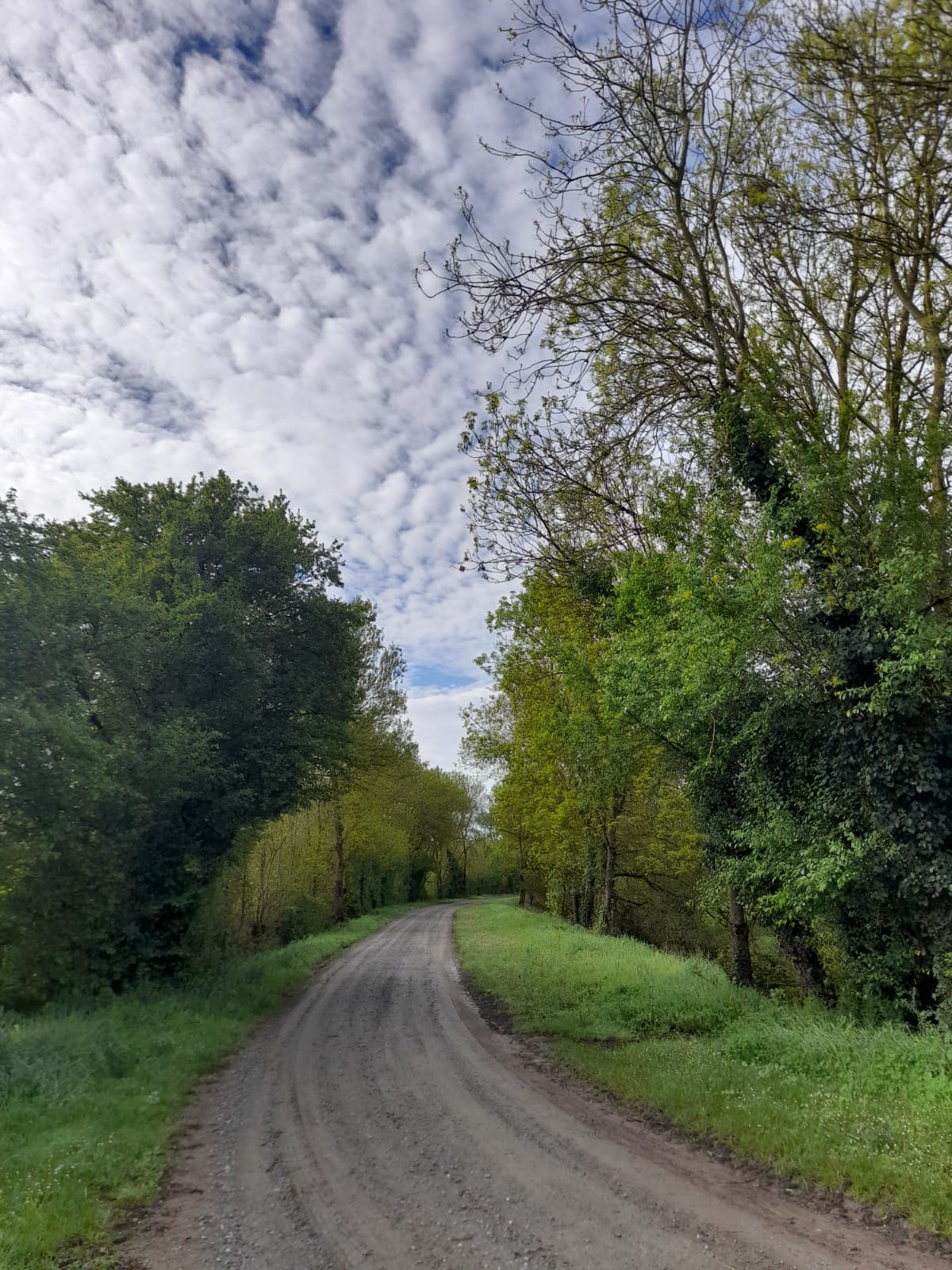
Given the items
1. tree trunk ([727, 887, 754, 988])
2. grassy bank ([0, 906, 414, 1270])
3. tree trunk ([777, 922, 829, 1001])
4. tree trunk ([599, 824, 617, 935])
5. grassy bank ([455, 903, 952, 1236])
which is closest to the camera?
grassy bank ([0, 906, 414, 1270])

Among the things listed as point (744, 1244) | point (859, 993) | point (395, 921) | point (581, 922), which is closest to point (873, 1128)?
point (744, 1244)

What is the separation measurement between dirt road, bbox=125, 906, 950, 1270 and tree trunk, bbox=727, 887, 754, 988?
700 cm

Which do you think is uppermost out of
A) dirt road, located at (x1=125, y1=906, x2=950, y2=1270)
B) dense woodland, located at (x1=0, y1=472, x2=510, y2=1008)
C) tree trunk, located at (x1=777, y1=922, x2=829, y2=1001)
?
dense woodland, located at (x1=0, y1=472, x2=510, y2=1008)

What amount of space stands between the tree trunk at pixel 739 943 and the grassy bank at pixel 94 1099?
403 inches

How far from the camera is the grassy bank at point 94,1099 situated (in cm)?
562

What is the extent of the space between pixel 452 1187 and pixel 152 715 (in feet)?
39.4

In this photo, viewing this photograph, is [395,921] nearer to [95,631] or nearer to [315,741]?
[315,741]

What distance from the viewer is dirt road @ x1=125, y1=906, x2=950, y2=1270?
5094mm

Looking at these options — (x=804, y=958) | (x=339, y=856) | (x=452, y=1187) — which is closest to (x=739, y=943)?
(x=804, y=958)

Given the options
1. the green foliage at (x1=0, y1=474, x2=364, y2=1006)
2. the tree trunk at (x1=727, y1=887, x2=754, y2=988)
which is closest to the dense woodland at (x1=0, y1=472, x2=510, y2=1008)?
the green foliage at (x1=0, y1=474, x2=364, y2=1006)

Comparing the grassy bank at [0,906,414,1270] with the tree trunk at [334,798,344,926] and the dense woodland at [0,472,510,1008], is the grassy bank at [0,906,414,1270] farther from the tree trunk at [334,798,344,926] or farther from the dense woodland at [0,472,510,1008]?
the tree trunk at [334,798,344,926]

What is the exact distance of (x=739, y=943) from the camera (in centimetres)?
1551

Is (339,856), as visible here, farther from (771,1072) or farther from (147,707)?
(771,1072)

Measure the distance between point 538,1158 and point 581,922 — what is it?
27174 millimetres
